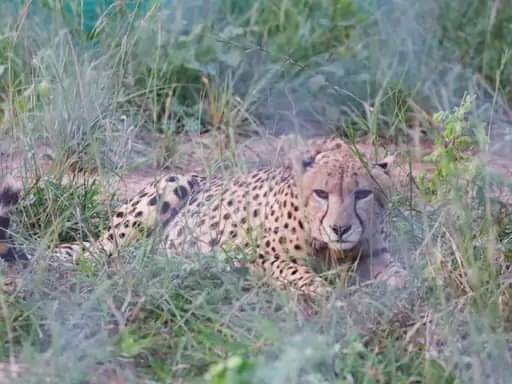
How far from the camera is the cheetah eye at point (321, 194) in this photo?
376 cm

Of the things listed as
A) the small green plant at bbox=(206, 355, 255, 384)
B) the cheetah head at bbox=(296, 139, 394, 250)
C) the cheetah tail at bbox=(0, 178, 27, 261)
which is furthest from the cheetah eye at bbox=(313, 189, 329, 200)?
the small green plant at bbox=(206, 355, 255, 384)

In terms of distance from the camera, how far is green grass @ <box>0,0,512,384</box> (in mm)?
3010

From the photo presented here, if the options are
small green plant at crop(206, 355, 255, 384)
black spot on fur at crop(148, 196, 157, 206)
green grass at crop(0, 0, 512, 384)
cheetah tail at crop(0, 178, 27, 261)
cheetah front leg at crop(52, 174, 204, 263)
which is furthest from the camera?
black spot on fur at crop(148, 196, 157, 206)

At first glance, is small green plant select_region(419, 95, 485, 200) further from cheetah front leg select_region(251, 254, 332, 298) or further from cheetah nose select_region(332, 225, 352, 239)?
cheetah front leg select_region(251, 254, 332, 298)

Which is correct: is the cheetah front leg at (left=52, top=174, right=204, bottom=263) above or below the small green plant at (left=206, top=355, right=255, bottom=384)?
below

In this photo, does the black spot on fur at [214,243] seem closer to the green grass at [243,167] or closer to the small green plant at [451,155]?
the green grass at [243,167]

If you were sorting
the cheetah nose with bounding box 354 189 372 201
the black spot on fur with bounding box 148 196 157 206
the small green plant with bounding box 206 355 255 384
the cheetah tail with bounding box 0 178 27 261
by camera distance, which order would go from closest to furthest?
the small green plant with bounding box 206 355 255 384 → the cheetah tail with bounding box 0 178 27 261 → the cheetah nose with bounding box 354 189 372 201 → the black spot on fur with bounding box 148 196 157 206

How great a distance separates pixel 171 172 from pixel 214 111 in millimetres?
435

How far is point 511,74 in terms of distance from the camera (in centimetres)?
563

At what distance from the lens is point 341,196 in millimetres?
3719

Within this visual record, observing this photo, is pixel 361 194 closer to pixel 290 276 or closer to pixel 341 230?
pixel 341 230

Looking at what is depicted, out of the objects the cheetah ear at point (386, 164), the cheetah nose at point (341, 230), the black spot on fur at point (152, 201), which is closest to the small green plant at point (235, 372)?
the cheetah nose at point (341, 230)

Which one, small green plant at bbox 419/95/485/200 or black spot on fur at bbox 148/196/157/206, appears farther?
black spot on fur at bbox 148/196/157/206

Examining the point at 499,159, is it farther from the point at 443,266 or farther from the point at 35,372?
the point at 35,372
